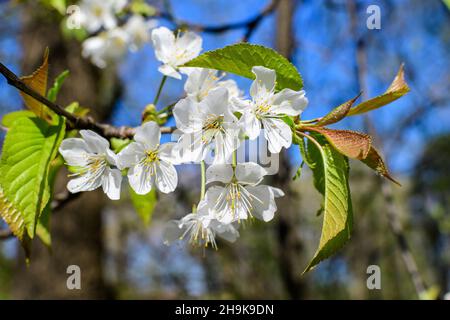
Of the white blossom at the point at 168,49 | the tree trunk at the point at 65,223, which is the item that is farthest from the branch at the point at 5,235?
the tree trunk at the point at 65,223

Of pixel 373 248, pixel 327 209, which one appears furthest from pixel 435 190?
pixel 327 209

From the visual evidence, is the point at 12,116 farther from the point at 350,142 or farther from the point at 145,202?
the point at 350,142

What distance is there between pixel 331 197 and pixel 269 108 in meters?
0.19

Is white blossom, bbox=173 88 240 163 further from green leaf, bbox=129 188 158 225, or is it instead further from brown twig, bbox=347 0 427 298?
brown twig, bbox=347 0 427 298

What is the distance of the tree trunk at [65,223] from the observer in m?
2.74

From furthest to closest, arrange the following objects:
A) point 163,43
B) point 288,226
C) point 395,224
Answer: point 288,226, point 395,224, point 163,43

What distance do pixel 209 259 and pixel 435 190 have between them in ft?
11.3

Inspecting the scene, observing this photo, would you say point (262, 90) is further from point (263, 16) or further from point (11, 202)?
point (263, 16)

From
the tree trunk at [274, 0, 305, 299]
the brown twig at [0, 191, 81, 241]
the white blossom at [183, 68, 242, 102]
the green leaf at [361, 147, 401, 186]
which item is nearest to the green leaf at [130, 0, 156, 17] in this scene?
the tree trunk at [274, 0, 305, 299]

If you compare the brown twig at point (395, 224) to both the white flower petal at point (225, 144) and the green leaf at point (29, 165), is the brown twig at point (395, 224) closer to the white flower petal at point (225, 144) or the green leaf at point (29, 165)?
the white flower petal at point (225, 144)

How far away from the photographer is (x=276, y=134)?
74 cm

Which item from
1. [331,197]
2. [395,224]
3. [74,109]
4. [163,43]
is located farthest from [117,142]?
[395,224]

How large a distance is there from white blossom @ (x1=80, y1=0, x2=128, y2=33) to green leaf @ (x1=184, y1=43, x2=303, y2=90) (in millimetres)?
1296

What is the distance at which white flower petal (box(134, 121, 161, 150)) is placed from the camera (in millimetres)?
775
